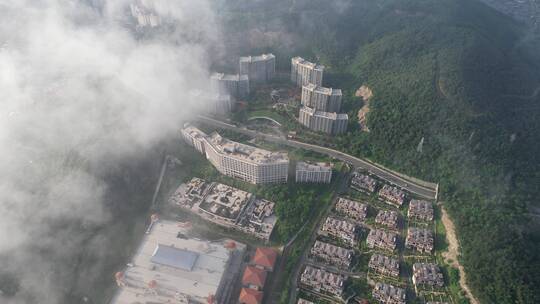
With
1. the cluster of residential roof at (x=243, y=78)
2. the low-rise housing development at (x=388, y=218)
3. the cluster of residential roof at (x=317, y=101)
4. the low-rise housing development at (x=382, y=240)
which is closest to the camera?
the low-rise housing development at (x=382, y=240)

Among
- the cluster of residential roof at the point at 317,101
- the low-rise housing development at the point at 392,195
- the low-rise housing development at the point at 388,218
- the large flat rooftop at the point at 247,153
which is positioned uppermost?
the cluster of residential roof at the point at 317,101

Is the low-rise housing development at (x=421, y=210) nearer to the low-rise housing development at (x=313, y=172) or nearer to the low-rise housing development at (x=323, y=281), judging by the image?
the low-rise housing development at (x=313, y=172)

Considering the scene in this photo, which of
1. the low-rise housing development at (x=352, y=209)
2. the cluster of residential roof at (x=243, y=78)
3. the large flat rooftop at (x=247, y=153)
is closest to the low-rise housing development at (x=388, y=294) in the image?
the low-rise housing development at (x=352, y=209)

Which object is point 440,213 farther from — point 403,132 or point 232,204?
point 232,204

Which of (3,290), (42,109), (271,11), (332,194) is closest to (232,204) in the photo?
(332,194)

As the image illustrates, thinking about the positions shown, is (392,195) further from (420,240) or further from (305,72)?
(305,72)
